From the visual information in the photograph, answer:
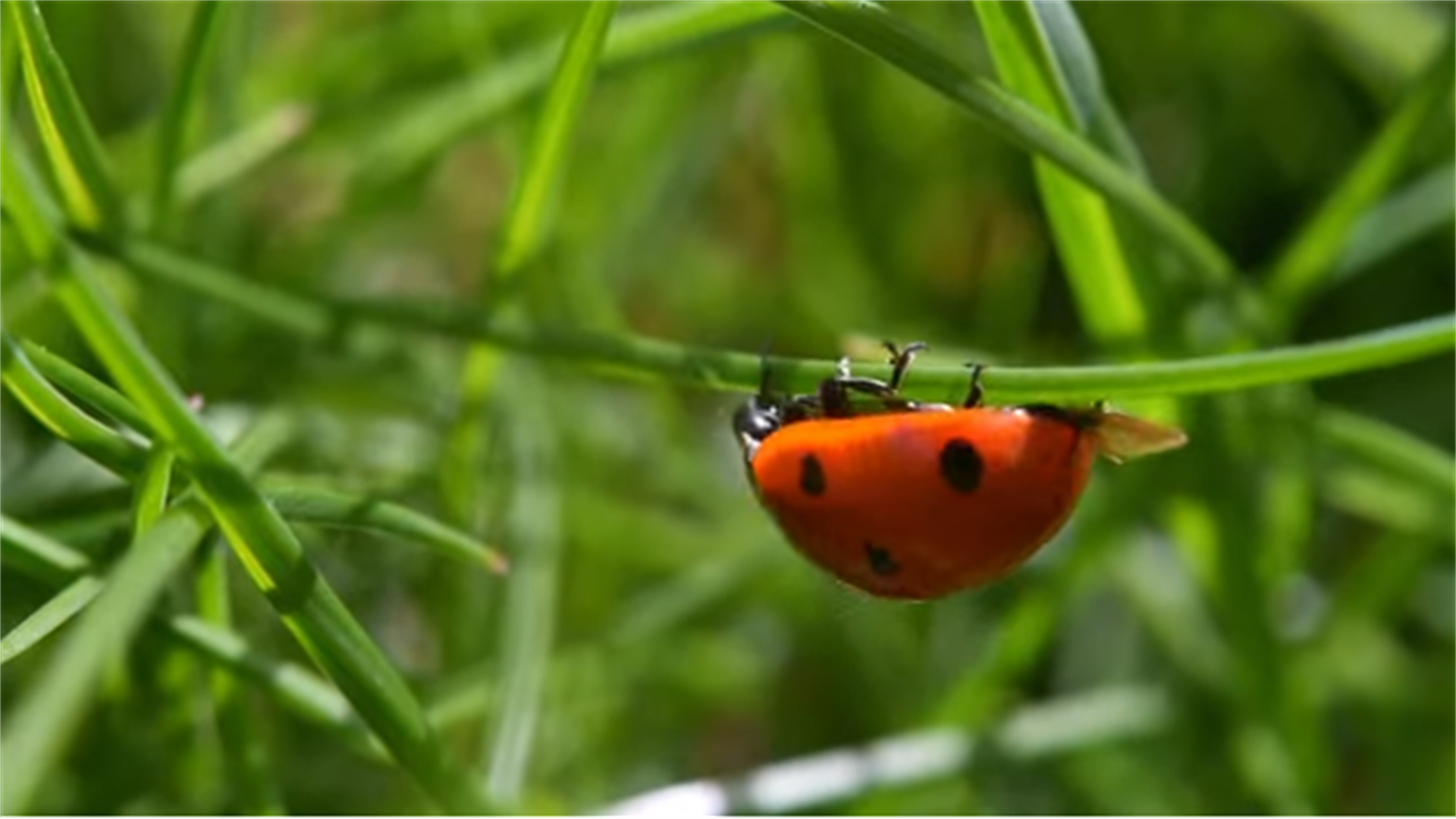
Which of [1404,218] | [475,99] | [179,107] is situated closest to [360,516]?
[179,107]

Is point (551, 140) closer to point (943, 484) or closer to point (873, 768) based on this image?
point (943, 484)

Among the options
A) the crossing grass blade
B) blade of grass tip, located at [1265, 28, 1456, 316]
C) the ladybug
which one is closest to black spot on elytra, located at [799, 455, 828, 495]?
the ladybug

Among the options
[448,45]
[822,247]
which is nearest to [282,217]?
[448,45]

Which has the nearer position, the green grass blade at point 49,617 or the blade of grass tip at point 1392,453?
the green grass blade at point 49,617

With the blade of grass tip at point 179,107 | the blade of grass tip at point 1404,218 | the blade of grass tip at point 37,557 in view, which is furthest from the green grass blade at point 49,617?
the blade of grass tip at point 1404,218

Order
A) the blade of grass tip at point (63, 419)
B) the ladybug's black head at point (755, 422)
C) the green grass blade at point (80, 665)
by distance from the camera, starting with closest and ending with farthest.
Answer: the green grass blade at point (80, 665)
the blade of grass tip at point (63, 419)
the ladybug's black head at point (755, 422)

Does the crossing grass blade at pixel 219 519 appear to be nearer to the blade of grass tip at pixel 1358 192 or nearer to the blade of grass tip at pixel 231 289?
the blade of grass tip at pixel 231 289

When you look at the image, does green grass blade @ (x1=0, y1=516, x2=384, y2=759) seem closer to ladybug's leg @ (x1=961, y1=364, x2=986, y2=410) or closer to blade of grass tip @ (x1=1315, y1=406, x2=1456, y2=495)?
ladybug's leg @ (x1=961, y1=364, x2=986, y2=410)
